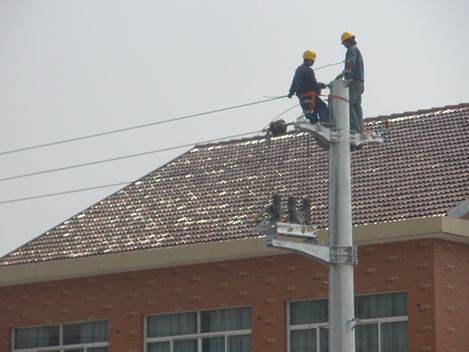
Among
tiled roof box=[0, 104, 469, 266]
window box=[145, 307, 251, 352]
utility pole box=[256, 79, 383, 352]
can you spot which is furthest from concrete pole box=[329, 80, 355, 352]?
window box=[145, 307, 251, 352]

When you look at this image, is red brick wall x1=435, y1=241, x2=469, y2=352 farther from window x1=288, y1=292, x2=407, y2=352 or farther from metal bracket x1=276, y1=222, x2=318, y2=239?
metal bracket x1=276, y1=222, x2=318, y2=239

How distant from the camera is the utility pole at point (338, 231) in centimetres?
2139

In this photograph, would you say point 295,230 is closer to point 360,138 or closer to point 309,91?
point 360,138

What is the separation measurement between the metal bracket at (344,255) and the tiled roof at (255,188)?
10590 mm

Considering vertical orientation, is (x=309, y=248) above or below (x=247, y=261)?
below

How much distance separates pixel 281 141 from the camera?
132ft

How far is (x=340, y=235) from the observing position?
2162cm

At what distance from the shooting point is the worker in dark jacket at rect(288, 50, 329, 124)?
22953 millimetres

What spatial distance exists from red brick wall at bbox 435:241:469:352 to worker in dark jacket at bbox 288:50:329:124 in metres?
8.02

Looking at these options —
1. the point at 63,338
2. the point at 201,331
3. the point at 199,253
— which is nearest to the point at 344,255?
the point at 199,253

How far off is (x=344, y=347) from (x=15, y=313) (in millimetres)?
18887

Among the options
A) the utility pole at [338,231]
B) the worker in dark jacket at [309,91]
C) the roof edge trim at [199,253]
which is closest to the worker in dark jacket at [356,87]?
the worker in dark jacket at [309,91]

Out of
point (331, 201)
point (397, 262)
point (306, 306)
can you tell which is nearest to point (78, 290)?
point (306, 306)

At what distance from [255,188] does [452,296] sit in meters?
7.58
